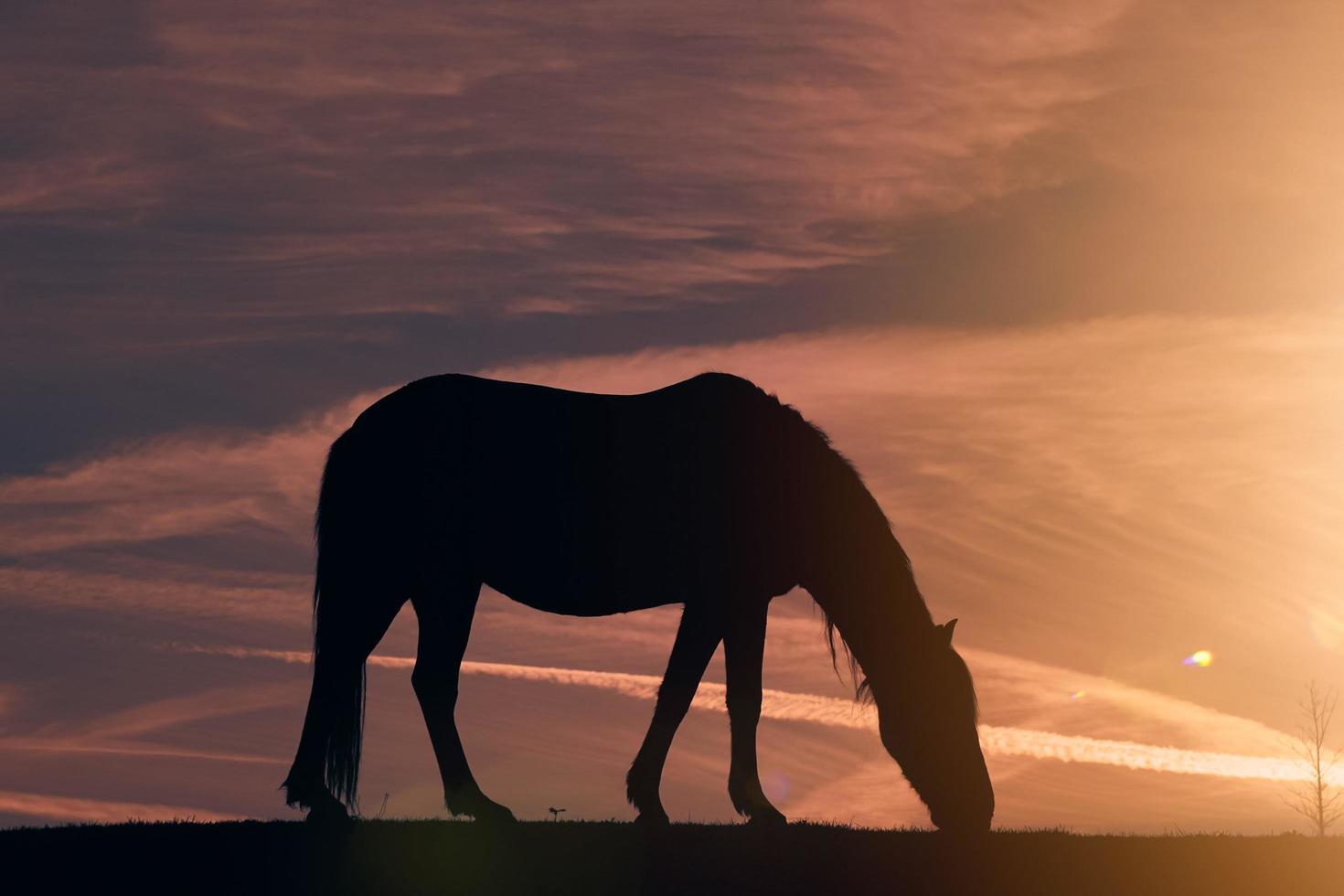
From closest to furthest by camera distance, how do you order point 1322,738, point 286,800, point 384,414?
1. point 286,800
2. point 384,414
3. point 1322,738

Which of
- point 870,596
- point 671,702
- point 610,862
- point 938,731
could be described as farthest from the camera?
point 870,596

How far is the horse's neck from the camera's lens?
1469 centimetres

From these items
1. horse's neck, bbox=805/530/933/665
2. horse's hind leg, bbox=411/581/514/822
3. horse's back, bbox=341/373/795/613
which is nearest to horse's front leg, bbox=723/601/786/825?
horse's back, bbox=341/373/795/613

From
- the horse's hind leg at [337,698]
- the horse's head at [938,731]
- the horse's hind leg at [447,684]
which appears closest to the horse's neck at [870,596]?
the horse's head at [938,731]

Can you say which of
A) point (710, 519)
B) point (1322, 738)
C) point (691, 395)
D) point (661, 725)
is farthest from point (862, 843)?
point (1322, 738)

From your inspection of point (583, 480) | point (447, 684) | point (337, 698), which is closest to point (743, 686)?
point (583, 480)

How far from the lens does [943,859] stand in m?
13.2

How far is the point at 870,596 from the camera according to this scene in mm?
14766

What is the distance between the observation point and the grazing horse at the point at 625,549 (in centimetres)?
1419

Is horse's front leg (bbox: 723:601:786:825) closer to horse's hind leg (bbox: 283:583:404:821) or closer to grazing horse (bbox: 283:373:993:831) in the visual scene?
grazing horse (bbox: 283:373:993:831)

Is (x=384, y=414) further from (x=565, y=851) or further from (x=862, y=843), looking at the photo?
(x=862, y=843)

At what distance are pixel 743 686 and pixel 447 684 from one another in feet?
9.30

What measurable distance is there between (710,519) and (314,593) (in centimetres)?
390

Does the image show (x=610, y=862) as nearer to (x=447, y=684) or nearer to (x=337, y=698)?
(x=447, y=684)
